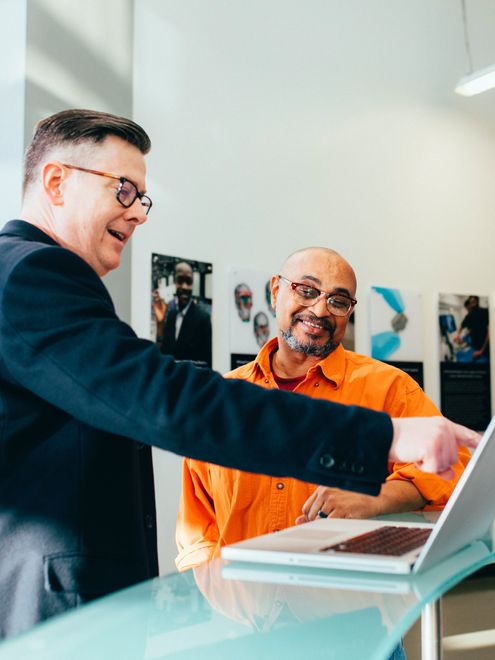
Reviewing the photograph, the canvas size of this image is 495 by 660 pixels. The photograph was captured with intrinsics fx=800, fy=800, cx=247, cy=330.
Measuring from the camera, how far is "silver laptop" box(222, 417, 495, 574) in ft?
3.75

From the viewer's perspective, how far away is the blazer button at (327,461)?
117 cm

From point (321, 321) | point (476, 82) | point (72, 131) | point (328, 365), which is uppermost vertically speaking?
point (476, 82)

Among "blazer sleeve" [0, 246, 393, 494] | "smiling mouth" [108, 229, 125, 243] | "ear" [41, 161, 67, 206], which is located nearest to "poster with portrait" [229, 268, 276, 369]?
"smiling mouth" [108, 229, 125, 243]

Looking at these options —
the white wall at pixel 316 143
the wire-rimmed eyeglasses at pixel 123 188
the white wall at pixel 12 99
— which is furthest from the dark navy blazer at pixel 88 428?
the white wall at pixel 316 143

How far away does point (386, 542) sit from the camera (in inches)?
54.2

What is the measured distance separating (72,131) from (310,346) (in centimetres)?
124

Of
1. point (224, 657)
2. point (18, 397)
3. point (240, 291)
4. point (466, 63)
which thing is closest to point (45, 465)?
point (18, 397)

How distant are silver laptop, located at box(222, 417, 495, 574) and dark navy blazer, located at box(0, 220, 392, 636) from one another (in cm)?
12

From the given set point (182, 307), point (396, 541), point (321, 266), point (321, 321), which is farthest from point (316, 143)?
point (396, 541)

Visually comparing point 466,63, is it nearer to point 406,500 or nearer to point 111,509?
point 406,500

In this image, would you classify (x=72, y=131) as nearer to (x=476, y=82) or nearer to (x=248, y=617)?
(x=248, y=617)

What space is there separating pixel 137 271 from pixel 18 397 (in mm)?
2762

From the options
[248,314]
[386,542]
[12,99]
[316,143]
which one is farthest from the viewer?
[316,143]

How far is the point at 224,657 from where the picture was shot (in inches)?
33.4
